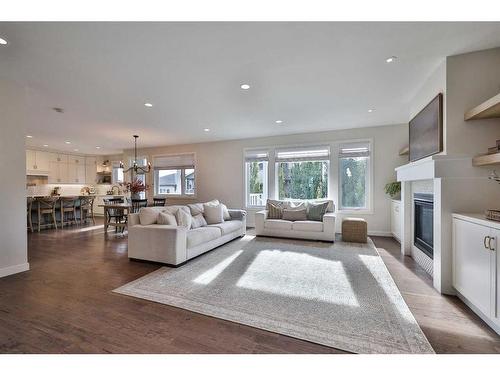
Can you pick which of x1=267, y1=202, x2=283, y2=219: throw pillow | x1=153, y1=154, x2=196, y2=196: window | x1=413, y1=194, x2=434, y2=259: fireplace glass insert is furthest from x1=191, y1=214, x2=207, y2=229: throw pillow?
x1=413, y1=194, x2=434, y2=259: fireplace glass insert

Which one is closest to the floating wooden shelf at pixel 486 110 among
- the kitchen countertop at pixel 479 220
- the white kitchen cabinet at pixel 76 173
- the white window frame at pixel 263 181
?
the kitchen countertop at pixel 479 220

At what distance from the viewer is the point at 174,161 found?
25.3 feet

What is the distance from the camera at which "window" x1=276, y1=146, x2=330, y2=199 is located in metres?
5.85

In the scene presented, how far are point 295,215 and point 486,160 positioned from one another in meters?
3.34

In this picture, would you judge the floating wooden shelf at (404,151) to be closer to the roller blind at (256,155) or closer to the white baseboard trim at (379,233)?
the white baseboard trim at (379,233)

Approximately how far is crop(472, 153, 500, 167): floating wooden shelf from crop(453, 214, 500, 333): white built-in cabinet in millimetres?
539

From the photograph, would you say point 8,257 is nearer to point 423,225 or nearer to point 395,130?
point 423,225

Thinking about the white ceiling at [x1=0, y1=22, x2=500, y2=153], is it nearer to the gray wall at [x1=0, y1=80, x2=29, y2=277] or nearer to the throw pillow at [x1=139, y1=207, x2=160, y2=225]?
the gray wall at [x1=0, y1=80, x2=29, y2=277]

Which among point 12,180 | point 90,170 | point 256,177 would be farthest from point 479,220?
point 90,170

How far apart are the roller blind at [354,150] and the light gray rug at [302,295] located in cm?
262

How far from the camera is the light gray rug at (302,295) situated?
1746 mm

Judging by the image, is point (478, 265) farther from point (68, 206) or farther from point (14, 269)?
point (68, 206)
